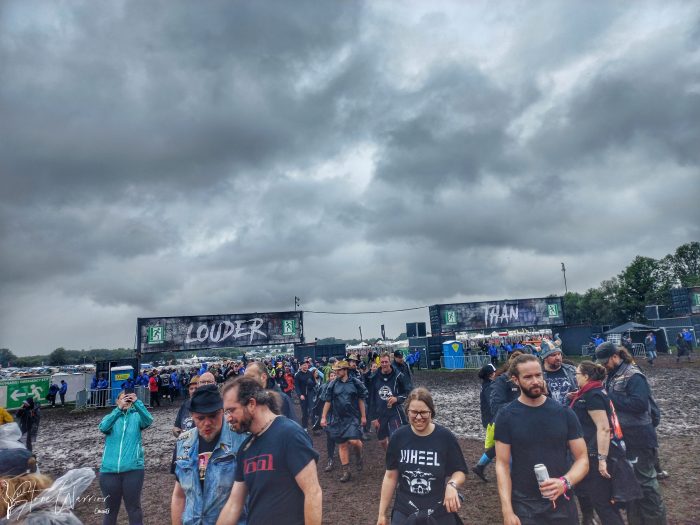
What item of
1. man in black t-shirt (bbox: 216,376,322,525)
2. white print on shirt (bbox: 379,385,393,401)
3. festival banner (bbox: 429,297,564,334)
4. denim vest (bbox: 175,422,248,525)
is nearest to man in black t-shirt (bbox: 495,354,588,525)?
man in black t-shirt (bbox: 216,376,322,525)

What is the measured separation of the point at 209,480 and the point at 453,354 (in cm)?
3072

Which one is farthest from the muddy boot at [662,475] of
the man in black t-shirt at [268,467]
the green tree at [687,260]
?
the green tree at [687,260]

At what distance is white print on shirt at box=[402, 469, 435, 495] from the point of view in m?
3.31

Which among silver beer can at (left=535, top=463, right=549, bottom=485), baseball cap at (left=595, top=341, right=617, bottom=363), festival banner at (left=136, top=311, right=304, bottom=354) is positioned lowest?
silver beer can at (left=535, top=463, right=549, bottom=485)

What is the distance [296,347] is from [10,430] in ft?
102

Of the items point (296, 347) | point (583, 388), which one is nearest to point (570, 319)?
point (296, 347)

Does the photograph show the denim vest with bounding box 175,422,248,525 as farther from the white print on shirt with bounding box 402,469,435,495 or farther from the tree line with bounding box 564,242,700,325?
the tree line with bounding box 564,242,700,325

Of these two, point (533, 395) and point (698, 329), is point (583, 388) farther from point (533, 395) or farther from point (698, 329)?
point (698, 329)

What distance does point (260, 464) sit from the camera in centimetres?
280

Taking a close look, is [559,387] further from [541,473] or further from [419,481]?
[419,481]

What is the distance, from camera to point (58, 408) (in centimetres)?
2367

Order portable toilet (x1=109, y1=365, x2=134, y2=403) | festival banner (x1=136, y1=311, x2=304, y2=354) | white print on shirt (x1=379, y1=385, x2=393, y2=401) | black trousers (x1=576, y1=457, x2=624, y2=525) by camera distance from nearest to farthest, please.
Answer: black trousers (x1=576, y1=457, x2=624, y2=525)
white print on shirt (x1=379, y1=385, x2=393, y2=401)
portable toilet (x1=109, y1=365, x2=134, y2=403)
festival banner (x1=136, y1=311, x2=304, y2=354)

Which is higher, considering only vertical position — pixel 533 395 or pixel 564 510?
pixel 533 395
